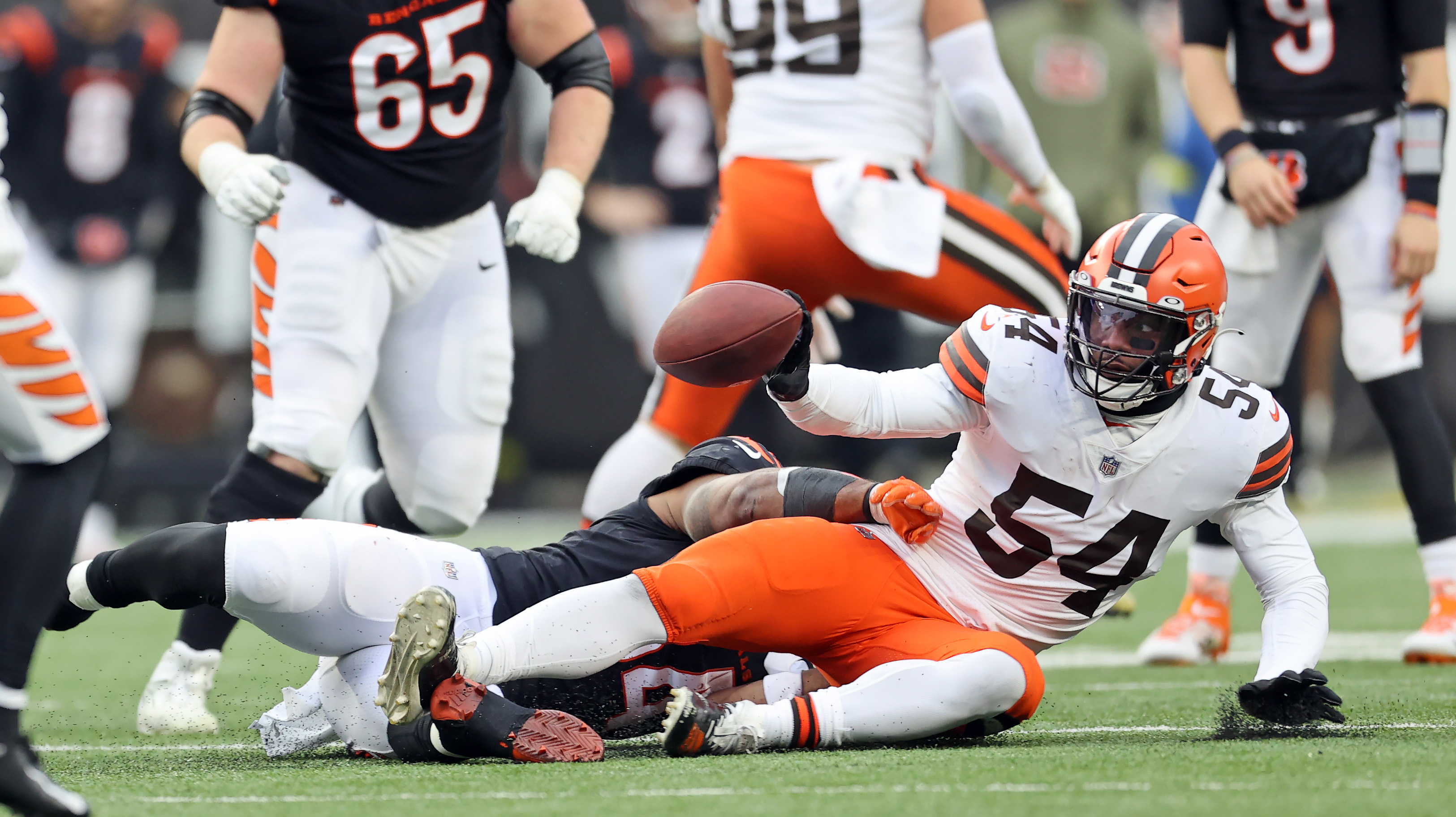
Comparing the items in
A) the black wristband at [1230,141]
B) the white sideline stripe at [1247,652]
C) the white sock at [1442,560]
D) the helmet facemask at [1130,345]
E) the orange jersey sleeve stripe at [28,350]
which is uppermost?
the black wristband at [1230,141]

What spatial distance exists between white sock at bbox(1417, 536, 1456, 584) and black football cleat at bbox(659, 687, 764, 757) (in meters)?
2.13

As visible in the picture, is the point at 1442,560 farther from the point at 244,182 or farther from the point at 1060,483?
the point at 244,182

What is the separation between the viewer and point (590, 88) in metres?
4.12

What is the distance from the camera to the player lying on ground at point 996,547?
9.74ft

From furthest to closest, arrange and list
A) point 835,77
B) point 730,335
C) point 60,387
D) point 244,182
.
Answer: point 835,77, point 244,182, point 730,335, point 60,387

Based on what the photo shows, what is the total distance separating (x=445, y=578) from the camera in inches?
123

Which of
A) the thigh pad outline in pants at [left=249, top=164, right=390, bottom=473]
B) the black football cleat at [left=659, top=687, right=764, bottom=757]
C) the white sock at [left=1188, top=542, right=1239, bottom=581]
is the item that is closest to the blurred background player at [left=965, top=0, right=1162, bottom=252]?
the white sock at [left=1188, top=542, right=1239, bottom=581]

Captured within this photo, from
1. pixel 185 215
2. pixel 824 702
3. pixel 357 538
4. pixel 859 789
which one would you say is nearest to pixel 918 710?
pixel 824 702

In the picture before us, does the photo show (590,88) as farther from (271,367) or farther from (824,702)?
(824,702)

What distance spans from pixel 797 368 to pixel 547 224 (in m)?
1.07

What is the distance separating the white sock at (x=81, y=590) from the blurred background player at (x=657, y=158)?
488cm

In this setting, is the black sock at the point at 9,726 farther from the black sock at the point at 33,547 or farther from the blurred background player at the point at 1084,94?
the blurred background player at the point at 1084,94

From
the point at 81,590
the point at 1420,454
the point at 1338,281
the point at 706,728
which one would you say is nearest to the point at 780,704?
the point at 706,728

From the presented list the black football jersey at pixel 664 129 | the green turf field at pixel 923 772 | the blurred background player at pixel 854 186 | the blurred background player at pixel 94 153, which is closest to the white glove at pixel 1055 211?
the blurred background player at pixel 854 186
